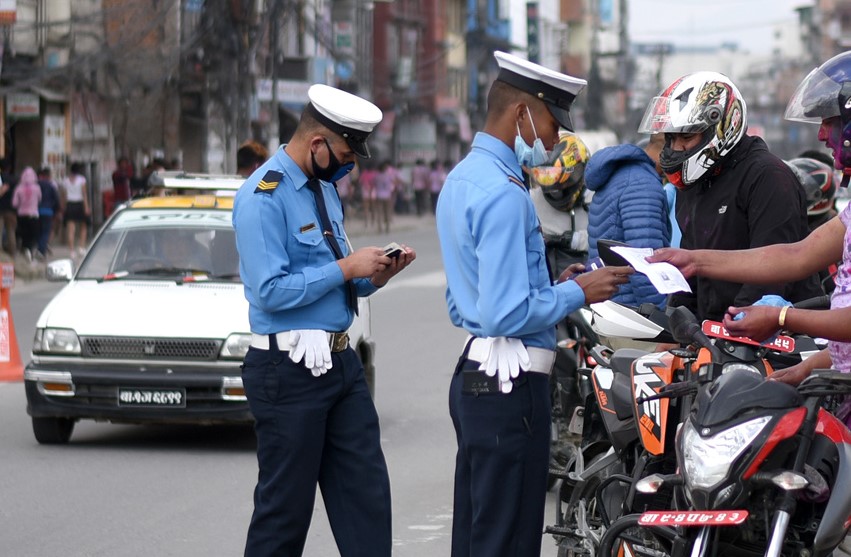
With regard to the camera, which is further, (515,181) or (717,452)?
(515,181)

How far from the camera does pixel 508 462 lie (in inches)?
195

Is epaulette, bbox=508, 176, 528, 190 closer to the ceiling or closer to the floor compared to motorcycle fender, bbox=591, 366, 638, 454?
closer to the ceiling

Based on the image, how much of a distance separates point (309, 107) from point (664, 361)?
1.55 m

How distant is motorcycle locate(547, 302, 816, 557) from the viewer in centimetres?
485

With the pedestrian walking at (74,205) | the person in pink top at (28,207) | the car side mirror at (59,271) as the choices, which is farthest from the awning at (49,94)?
the car side mirror at (59,271)

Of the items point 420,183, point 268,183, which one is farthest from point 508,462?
point 420,183

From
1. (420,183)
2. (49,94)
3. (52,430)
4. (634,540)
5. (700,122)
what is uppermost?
(700,122)

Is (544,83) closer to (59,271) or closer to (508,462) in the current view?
(508,462)

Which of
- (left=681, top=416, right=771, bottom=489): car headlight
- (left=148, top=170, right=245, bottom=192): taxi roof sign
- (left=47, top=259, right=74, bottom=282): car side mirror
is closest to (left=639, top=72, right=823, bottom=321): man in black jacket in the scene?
(left=681, top=416, right=771, bottom=489): car headlight

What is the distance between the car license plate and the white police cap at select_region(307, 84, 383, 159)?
4.46 metres

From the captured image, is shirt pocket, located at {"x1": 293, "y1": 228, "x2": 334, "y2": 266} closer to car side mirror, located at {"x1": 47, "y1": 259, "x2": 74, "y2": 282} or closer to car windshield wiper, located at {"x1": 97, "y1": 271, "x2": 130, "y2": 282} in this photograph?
car side mirror, located at {"x1": 47, "y1": 259, "x2": 74, "y2": 282}

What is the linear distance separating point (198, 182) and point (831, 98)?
295 inches

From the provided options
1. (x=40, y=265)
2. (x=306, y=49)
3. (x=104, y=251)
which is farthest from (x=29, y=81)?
(x=306, y=49)

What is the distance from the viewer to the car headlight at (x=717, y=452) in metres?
4.18
